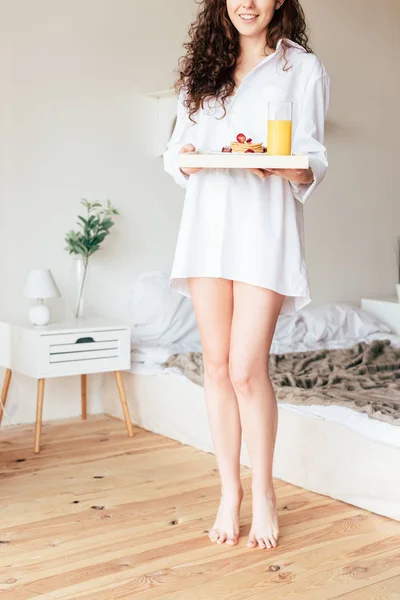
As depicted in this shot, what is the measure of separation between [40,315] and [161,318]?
590mm

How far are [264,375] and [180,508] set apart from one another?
63cm

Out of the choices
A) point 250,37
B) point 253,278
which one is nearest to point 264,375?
point 253,278

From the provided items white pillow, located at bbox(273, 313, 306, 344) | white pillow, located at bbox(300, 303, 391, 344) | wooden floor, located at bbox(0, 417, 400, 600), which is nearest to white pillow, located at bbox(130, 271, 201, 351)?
white pillow, located at bbox(273, 313, 306, 344)

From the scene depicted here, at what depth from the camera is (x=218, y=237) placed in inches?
84.0

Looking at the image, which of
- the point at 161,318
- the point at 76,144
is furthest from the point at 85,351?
the point at 76,144

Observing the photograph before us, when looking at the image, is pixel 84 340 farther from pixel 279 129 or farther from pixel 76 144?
pixel 279 129

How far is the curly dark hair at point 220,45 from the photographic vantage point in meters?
2.17

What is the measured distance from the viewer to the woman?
6.95ft

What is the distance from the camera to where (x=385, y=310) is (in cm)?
455

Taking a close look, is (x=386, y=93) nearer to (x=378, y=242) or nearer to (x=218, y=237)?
(x=378, y=242)

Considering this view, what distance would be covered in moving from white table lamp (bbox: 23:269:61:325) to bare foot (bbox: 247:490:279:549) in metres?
1.58

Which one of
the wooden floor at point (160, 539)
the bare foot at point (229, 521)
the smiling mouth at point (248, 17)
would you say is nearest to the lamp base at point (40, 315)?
the wooden floor at point (160, 539)

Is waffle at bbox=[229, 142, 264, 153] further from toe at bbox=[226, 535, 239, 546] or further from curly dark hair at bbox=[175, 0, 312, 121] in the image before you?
toe at bbox=[226, 535, 239, 546]

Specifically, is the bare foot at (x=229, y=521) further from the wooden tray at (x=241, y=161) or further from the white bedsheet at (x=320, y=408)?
the wooden tray at (x=241, y=161)
